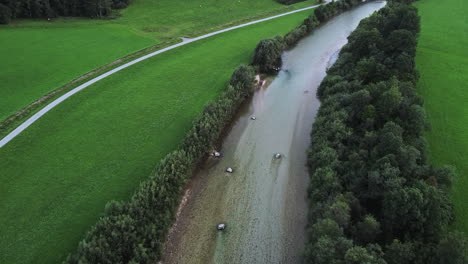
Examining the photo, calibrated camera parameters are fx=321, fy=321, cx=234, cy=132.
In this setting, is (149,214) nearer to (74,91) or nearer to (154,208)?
(154,208)

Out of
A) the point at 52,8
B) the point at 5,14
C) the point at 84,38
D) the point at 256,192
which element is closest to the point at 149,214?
the point at 256,192

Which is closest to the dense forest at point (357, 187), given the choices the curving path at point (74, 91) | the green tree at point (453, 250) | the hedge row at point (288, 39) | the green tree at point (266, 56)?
the green tree at point (453, 250)

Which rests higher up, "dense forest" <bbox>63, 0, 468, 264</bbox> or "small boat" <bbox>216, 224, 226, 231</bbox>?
"dense forest" <bbox>63, 0, 468, 264</bbox>

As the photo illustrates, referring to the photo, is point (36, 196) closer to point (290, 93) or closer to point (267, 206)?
point (267, 206)

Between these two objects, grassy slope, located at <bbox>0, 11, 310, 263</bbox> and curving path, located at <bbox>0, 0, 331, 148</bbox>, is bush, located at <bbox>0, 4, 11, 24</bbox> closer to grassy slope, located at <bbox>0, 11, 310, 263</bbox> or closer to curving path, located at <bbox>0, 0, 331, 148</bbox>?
curving path, located at <bbox>0, 0, 331, 148</bbox>

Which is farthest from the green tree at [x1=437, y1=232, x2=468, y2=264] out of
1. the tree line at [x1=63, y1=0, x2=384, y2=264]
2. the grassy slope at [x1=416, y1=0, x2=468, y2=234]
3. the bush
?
the bush

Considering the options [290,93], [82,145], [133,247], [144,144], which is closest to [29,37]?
[82,145]
